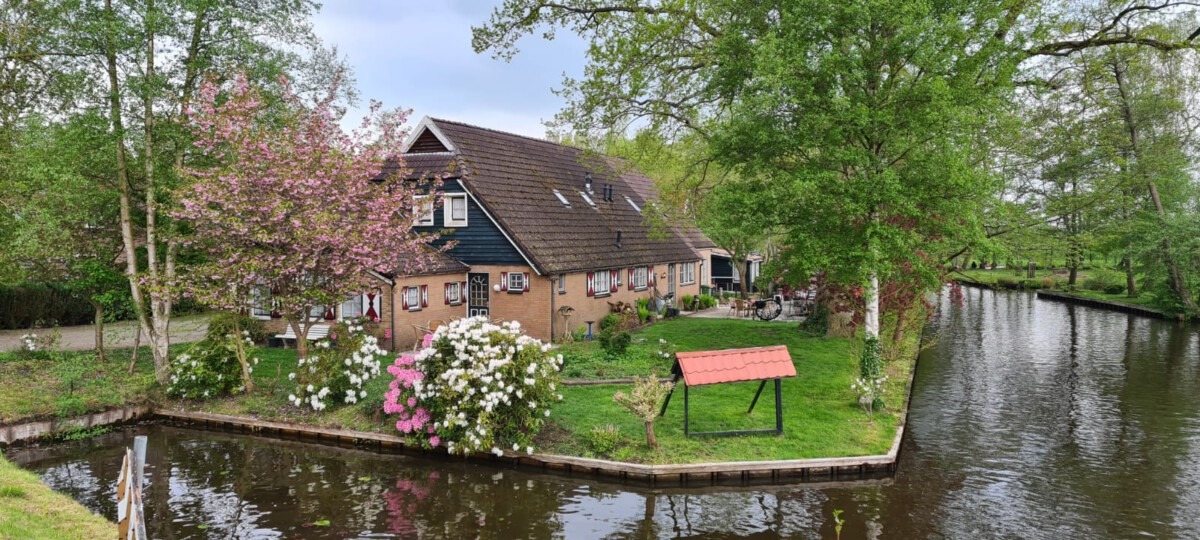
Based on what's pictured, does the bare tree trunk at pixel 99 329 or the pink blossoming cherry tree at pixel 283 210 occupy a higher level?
the pink blossoming cherry tree at pixel 283 210

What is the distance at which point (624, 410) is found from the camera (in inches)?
587

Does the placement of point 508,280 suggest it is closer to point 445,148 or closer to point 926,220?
point 445,148

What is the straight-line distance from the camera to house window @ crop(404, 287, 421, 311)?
2117cm

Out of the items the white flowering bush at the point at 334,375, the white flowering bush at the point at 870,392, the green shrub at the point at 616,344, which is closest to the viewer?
the white flowering bush at the point at 870,392

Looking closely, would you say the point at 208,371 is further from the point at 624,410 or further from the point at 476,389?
the point at 624,410

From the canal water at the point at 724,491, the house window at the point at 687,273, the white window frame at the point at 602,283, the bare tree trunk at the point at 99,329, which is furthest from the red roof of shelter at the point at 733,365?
the house window at the point at 687,273

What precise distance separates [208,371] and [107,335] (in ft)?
32.2

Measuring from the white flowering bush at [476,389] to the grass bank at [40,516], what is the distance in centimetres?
520

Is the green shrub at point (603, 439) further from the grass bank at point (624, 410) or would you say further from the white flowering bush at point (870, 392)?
the white flowering bush at point (870, 392)

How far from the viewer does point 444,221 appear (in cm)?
2372

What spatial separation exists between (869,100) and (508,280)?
12.5 m

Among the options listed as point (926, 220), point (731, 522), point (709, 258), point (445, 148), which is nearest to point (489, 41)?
point (445, 148)

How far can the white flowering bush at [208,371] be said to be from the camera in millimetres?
16594

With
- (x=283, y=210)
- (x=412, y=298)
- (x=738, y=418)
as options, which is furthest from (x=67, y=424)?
(x=738, y=418)
